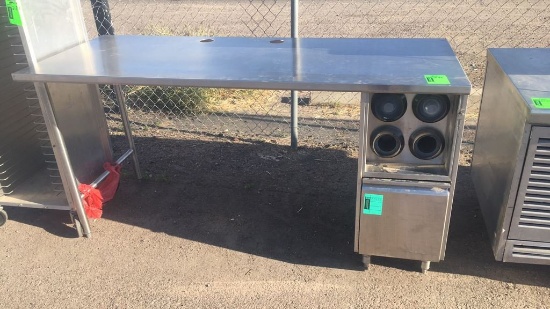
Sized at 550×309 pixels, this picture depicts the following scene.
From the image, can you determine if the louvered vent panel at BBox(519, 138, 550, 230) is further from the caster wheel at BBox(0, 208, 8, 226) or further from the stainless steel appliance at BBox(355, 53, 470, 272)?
the caster wheel at BBox(0, 208, 8, 226)

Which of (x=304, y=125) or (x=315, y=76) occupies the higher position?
(x=315, y=76)

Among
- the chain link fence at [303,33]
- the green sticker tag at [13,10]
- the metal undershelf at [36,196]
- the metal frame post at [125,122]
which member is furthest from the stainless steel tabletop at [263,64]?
the chain link fence at [303,33]

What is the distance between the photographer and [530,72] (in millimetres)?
2627

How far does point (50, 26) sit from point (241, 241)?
187 centimetres

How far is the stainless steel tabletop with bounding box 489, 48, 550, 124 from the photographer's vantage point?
2215 mm

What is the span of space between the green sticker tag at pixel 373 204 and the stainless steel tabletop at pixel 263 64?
0.61m

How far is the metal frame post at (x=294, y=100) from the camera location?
12.4 feet

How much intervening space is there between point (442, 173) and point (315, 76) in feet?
2.82

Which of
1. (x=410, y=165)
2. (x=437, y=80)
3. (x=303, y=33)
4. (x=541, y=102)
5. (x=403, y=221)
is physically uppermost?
(x=437, y=80)

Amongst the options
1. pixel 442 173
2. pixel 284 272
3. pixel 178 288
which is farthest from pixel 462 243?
pixel 178 288

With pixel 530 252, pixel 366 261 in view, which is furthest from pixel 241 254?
pixel 530 252

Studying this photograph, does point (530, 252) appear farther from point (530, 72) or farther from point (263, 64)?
point (263, 64)

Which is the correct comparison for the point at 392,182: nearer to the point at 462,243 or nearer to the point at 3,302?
the point at 462,243

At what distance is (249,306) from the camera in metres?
2.63
